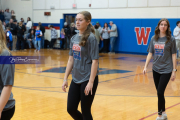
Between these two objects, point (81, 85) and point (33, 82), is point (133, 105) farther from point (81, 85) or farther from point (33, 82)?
point (33, 82)

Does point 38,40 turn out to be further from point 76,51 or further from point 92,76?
point 92,76

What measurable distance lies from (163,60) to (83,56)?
1979mm

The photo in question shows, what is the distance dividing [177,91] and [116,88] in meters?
1.62

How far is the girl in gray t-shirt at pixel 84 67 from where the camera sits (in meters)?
3.49

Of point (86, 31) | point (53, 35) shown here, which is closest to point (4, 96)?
point (86, 31)

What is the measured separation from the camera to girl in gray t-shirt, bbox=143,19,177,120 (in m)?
4.91

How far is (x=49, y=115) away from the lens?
5238 millimetres

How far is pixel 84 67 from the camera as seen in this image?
3604 millimetres

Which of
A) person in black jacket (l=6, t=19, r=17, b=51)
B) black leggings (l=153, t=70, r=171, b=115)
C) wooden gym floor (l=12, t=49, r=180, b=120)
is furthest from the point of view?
person in black jacket (l=6, t=19, r=17, b=51)

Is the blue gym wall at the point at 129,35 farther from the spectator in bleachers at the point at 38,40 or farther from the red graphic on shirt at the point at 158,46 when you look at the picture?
the red graphic on shirt at the point at 158,46

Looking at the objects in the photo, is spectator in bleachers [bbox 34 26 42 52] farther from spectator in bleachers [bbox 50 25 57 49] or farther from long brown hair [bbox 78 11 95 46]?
long brown hair [bbox 78 11 95 46]

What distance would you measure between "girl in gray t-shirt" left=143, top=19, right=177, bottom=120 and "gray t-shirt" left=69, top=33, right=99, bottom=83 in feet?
6.02

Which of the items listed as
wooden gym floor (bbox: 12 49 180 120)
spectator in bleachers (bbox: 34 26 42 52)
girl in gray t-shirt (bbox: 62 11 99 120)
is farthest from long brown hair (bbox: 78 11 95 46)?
spectator in bleachers (bbox: 34 26 42 52)

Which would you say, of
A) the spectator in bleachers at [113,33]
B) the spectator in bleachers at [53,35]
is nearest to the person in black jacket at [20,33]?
the spectator in bleachers at [53,35]
